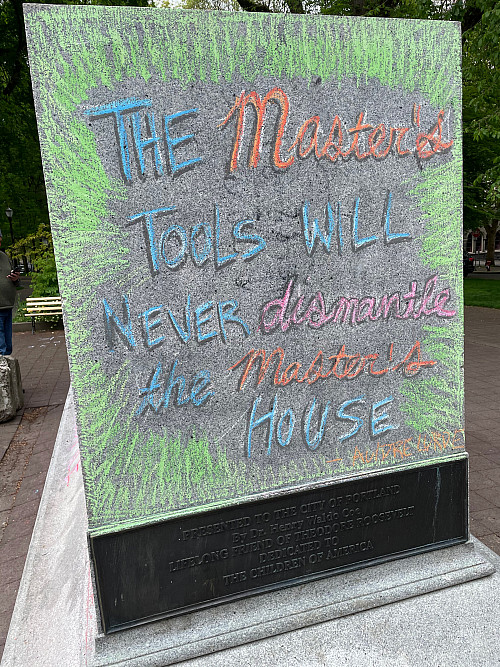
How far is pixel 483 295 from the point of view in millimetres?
17125

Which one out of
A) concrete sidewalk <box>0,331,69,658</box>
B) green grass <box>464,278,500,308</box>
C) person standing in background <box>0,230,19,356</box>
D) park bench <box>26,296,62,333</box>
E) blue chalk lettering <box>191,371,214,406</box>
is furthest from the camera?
green grass <box>464,278,500,308</box>

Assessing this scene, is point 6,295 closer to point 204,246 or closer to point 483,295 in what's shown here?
point 204,246

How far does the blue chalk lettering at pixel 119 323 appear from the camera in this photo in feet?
5.98

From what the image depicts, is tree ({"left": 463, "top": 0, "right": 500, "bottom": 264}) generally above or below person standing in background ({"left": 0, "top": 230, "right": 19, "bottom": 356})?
above

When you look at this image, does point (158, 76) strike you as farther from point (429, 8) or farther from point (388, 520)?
point (429, 8)

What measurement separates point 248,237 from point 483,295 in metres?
17.0

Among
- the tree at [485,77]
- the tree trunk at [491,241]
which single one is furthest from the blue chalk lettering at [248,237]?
the tree trunk at [491,241]

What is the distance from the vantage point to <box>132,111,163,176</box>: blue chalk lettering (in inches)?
70.0

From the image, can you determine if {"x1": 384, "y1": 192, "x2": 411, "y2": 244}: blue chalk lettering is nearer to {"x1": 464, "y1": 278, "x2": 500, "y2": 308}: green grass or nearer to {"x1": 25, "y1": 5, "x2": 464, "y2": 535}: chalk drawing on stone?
{"x1": 25, "y1": 5, "x2": 464, "y2": 535}: chalk drawing on stone

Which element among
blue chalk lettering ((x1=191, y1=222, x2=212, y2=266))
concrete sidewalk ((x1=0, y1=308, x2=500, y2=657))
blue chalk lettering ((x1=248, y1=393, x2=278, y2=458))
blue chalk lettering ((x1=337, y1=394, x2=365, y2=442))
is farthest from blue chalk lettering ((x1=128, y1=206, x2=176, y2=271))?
concrete sidewalk ((x1=0, y1=308, x2=500, y2=657))

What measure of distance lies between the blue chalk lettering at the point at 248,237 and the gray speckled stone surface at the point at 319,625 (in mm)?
1344

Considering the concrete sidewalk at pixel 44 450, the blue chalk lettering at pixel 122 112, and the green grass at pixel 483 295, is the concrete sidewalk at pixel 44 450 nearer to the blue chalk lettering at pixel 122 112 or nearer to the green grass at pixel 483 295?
the blue chalk lettering at pixel 122 112

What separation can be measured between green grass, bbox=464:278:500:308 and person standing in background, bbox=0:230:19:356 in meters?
12.3

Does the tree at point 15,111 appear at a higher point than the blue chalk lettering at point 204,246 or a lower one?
higher
